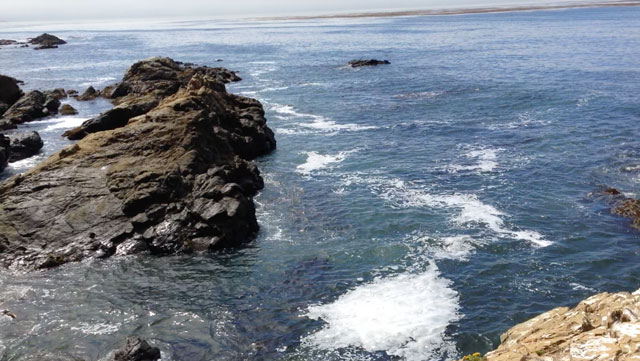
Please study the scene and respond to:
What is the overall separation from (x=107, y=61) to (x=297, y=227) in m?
128

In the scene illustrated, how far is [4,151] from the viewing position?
175 ft

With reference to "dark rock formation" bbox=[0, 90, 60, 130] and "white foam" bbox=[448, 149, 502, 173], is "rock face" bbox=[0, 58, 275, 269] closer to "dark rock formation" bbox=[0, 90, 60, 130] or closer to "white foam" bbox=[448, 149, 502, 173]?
"white foam" bbox=[448, 149, 502, 173]

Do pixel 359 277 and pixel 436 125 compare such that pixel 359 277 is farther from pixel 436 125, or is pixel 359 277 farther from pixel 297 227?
pixel 436 125

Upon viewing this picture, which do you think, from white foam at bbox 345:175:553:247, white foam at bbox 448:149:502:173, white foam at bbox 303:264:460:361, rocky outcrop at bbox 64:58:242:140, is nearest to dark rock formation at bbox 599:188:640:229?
white foam at bbox 345:175:553:247

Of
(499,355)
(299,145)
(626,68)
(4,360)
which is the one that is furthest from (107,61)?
(499,355)

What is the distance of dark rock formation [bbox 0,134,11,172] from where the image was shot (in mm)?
52562

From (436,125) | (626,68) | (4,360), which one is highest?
(626,68)

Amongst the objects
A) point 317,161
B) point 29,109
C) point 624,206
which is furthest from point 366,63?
point 624,206

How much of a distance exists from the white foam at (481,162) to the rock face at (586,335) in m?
30.3

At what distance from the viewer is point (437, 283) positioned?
30641 mm

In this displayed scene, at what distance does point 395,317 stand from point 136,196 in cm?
2103

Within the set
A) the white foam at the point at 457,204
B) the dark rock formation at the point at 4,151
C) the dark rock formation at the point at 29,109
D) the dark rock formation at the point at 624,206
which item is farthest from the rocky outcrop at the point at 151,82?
the dark rock formation at the point at 624,206

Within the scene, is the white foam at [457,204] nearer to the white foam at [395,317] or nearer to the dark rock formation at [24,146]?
the white foam at [395,317]

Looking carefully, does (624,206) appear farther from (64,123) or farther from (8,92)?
(8,92)
